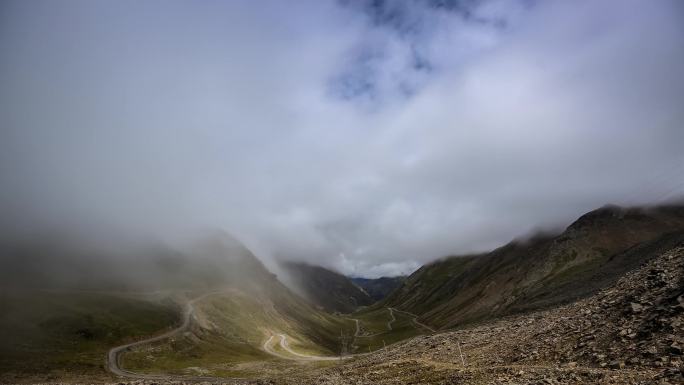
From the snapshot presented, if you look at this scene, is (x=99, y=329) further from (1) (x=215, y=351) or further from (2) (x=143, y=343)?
(1) (x=215, y=351)

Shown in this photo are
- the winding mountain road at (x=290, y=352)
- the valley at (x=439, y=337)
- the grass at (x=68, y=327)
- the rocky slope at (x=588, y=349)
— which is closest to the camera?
the rocky slope at (x=588, y=349)

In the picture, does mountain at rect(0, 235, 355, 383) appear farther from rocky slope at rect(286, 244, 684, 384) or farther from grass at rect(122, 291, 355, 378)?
rocky slope at rect(286, 244, 684, 384)

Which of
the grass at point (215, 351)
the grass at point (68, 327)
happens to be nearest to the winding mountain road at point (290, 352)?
the grass at point (215, 351)

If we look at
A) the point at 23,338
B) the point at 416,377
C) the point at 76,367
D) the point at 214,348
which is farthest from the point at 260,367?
the point at 416,377

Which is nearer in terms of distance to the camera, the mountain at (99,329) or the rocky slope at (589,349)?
the rocky slope at (589,349)

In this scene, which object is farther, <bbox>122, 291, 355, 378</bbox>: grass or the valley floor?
<bbox>122, 291, 355, 378</bbox>: grass

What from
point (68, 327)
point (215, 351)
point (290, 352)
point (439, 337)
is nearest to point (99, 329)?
point (68, 327)

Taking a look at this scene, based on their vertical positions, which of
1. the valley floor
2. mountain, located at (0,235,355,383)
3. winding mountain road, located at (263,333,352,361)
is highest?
mountain, located at (0,235,355,383)

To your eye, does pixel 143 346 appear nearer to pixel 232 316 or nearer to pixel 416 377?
pixel 232 316

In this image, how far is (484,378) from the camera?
33938mm

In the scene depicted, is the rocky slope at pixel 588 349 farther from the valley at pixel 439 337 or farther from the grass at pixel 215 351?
the grass at pixel 215 351

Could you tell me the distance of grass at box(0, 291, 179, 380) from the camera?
91250mm

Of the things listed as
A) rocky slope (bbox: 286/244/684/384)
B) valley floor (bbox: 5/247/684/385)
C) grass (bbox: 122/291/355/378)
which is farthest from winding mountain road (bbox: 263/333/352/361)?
rocky slope (bbox: 286/244/684/384)

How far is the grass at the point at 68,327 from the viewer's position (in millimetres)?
91250
